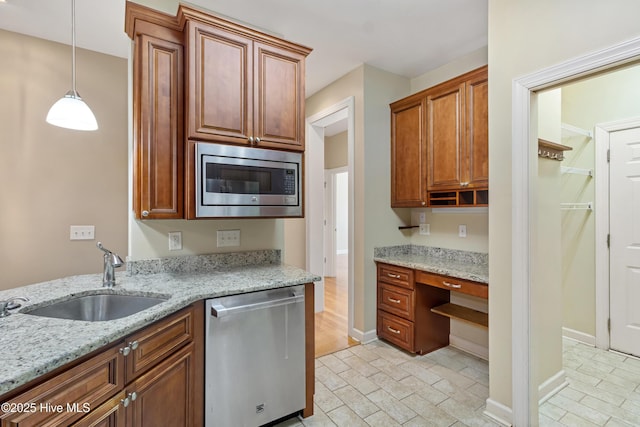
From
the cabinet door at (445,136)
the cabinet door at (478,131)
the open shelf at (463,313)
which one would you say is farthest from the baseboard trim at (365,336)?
the cabinet door at (478,131)

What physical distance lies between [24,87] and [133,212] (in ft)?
5.49

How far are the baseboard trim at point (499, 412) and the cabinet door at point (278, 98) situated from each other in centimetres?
215

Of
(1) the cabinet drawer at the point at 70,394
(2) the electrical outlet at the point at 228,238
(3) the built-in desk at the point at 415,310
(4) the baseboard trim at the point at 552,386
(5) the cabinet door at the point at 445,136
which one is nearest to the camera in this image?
(1) the cabinet drawer at the point at 70,394

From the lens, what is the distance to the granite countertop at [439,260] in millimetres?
2411

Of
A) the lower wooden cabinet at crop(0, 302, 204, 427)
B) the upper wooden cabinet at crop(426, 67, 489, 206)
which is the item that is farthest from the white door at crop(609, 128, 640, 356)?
the lower wooden cabinet at crop(0, 302, 204, 427)

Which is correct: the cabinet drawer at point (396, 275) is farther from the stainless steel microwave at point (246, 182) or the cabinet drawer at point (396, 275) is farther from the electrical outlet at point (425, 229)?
the stainless steel microwave at point (246, 182)

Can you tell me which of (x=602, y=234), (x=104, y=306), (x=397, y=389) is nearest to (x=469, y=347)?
(x=397, y=389)

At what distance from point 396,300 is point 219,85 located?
239 cm

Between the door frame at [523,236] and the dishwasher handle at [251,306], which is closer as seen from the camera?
the dishwasher handle at [251,306]

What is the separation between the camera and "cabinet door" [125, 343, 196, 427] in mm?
1233

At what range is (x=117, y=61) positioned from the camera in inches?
111

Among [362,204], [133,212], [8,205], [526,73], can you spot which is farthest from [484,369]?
[8,205]

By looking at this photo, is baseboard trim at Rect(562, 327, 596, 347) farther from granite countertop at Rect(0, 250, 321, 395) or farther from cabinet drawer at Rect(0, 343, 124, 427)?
cabinet drawer at Rect(0, 343, 124, 427)

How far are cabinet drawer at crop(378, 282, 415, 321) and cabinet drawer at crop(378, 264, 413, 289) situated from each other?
5cm
